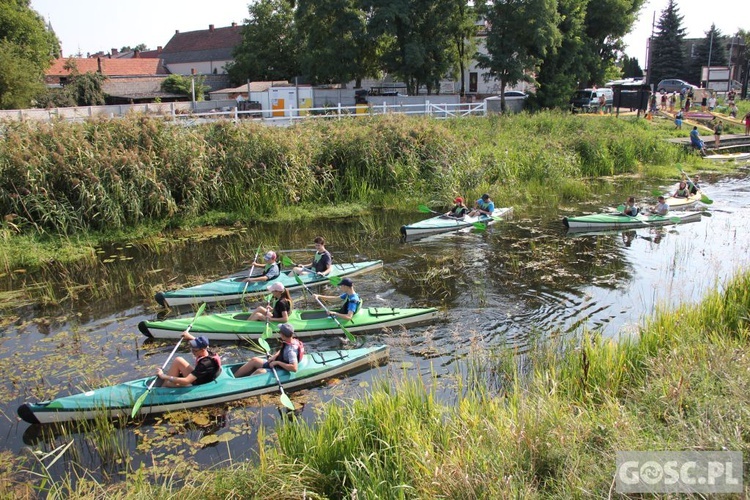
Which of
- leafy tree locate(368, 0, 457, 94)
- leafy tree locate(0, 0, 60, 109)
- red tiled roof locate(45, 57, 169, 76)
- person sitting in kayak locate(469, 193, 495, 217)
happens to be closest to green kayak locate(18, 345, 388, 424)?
person sitting in kayak locate(469, 193, 495, 217)

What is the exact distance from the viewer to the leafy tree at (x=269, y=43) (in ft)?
170

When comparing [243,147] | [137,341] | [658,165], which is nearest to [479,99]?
[658,165]

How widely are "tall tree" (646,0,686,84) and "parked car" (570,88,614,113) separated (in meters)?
19.8

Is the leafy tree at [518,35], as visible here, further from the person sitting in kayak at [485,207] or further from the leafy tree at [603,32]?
the person sitting in kayak at [485,207]

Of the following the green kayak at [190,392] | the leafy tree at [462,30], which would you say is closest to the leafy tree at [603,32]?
the leafy tree at [462,30]

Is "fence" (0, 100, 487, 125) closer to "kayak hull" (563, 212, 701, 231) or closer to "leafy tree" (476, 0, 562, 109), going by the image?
"leafy tree" (476, 0, 562, 109)

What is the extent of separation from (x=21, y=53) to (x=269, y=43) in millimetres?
19605

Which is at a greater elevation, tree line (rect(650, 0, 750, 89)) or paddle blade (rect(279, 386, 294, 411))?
tree line (rect(650, 0, 750, 89))

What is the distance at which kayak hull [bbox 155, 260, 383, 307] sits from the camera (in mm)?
12031

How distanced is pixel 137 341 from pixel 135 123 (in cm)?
1000

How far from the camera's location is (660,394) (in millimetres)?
6551

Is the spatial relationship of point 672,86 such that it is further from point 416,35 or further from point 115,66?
point 115,66

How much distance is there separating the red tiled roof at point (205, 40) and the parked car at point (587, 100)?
40597 millimetres

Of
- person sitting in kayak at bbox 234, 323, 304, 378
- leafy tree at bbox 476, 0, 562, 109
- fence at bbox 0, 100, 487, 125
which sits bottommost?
person sitting in kayak at bbox 234, 323, 304, 378
